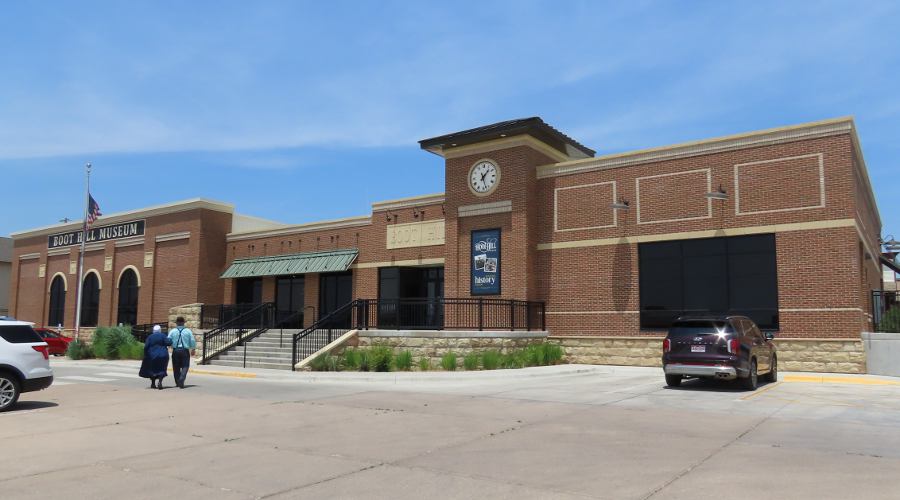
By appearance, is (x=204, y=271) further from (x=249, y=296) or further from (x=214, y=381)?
(x=214, y=381)

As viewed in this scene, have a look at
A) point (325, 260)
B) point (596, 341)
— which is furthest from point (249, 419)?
point (325, 260)

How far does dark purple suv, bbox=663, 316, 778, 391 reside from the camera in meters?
14.4

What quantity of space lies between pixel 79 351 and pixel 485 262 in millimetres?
18069

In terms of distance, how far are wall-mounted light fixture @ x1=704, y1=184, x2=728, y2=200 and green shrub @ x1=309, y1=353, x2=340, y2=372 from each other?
481 inches

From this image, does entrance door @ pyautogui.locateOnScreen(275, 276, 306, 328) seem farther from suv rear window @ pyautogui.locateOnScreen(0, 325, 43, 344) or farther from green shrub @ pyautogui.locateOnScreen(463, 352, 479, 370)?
suv rear window @ pyautogui.locateOnScreen(0, 325, 43, 344)

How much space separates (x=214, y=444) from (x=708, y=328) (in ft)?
34.6

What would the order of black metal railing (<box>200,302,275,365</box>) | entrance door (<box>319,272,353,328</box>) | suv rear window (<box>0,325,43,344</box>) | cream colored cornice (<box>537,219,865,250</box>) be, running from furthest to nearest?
entrance door (<box>319,272,353,328</box>), black metal railing (<box>200,302,275,365</box>), cream colored cornice (<box>537,219,865,250</box>), suv rear window (<box>0,325,43,344</box>)

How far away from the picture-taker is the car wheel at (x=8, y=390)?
1235 centimetres

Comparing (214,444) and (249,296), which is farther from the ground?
(249,296)

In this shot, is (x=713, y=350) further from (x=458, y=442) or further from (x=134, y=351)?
(x=134, y=351)

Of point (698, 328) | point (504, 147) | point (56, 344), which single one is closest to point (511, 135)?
point (504, 147)

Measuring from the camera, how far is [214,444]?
896 cm

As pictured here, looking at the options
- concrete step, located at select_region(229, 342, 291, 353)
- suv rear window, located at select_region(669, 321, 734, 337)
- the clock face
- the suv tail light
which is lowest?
concrete step, located at select_region(229, 342, 291, 353)

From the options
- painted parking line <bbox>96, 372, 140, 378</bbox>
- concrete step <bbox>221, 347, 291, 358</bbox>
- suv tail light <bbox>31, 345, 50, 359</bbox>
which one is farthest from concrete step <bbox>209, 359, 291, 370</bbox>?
suv tail light <bbox>31, 345, 50, 359</bbox>
